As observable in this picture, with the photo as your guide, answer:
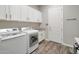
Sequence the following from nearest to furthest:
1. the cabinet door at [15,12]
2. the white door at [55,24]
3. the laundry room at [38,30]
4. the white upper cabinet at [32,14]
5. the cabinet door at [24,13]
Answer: the laundry room at [38,30]
the cabinet door at [15,12]
the cabinet door at [24,13]
the white upper cabinet at [32,14]
the white door at [55,24]

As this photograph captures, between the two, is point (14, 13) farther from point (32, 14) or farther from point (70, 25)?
point (70, 25)

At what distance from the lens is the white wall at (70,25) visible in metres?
3.89

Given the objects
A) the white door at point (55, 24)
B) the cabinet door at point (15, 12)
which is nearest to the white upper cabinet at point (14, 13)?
the cabinet door at point (15, 12)

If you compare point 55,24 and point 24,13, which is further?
point 55,24

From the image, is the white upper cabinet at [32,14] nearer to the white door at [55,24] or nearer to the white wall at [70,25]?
the white door at [55,24]

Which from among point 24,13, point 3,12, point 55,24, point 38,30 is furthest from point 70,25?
point 3,12

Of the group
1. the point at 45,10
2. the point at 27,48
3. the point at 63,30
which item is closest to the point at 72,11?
the point at 63,30

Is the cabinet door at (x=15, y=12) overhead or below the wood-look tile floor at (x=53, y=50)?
overhead

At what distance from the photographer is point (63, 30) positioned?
452cm

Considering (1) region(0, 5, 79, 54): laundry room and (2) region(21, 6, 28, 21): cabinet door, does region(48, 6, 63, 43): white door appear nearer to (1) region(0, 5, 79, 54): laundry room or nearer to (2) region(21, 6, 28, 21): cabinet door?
(1) region(0, 5, 79, 54): laundry room

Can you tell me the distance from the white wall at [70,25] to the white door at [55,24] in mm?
289

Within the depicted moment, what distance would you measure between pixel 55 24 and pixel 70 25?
1007 mm

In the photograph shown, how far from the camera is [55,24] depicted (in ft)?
16.2

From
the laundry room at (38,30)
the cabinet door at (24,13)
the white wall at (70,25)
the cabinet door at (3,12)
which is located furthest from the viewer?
the white wall at (70,25)
